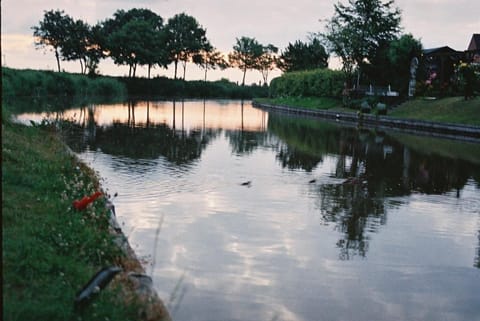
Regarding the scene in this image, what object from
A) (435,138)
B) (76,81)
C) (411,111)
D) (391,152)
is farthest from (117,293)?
(76,81)

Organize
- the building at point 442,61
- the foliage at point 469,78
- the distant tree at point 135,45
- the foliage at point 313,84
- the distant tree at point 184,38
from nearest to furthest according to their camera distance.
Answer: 1. the foliage at point 469,78
2. the building at point 442,61
3. the foliage at point 313,84
4. the distant tree at point 135,45
5. the distant tree at point 184,38

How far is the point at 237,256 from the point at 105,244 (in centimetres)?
258

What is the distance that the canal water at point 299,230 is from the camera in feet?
22.5

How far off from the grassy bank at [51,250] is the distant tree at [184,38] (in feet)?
308

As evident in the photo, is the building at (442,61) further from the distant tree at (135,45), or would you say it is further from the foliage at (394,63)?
the distant tree at (135,45)

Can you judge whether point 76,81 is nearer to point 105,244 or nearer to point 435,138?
point 435,138

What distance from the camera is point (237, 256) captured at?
843 centimetres

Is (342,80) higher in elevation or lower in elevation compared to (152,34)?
lower

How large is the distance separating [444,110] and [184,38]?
7134 cm

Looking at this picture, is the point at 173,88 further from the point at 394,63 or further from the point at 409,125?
the point at 409,125

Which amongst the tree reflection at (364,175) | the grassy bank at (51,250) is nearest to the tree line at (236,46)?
the tree reflection at (364,175)

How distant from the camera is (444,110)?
122 feet

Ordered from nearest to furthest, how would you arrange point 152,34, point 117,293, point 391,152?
point 117,293
point 391,152
point 152,34

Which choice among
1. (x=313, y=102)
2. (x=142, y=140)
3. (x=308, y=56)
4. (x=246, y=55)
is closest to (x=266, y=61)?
(x=246, y=55)
